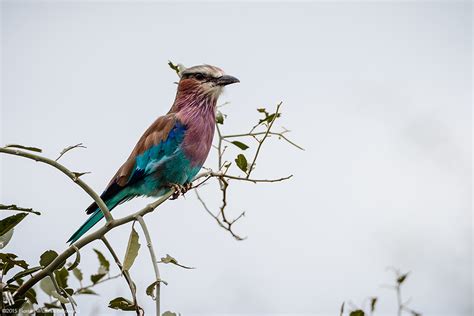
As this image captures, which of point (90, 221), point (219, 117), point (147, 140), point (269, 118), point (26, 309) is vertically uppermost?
point (147, 140)

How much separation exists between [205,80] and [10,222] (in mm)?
2559

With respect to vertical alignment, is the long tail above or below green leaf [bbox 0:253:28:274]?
above

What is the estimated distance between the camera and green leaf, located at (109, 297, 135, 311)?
220 cm

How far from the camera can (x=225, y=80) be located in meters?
4.51

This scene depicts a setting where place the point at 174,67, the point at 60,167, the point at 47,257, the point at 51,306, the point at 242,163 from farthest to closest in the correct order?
the point at 174,67, the point at 242,163, the point at 51,306, the point at 47,257, the point at 60,167

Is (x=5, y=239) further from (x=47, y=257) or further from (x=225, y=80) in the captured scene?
(x=225, y=80)

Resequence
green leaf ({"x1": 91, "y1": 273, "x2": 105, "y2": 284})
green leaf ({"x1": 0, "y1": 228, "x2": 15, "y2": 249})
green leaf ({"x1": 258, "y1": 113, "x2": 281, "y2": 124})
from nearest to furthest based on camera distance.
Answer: green leaf ({"x1": 0, "y1": 228, "x2": 15, "y2": 249}) < green leaf ({"x1": 258, "y1": 113, "x2": 281, "y2": 124}) < green leaf ({"x1": 91, "y1": 273, "x2": 105, "y2": 284})

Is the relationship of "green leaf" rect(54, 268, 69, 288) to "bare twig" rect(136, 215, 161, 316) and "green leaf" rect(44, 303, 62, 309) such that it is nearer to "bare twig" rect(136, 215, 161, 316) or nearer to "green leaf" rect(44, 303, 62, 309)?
"green leaf" rect(44, 303, 62, 309)

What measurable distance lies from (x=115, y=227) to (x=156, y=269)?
8.0 inches

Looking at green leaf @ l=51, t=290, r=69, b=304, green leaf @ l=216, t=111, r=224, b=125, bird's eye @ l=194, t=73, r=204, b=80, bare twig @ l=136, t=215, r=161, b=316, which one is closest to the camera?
bare twig @ l=136, t=215, r=161, b=316

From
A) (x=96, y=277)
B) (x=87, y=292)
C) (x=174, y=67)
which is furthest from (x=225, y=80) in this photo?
(x=87, y=292)

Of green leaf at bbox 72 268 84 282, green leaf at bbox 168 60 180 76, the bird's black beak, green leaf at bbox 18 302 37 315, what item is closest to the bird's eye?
the bird's black beak

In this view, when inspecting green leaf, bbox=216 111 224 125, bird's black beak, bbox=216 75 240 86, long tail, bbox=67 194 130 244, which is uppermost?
bird's black beak, bbox=216 75 240 86

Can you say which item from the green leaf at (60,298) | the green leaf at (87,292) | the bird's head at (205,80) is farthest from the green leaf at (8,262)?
the bird's head at (205,80)
